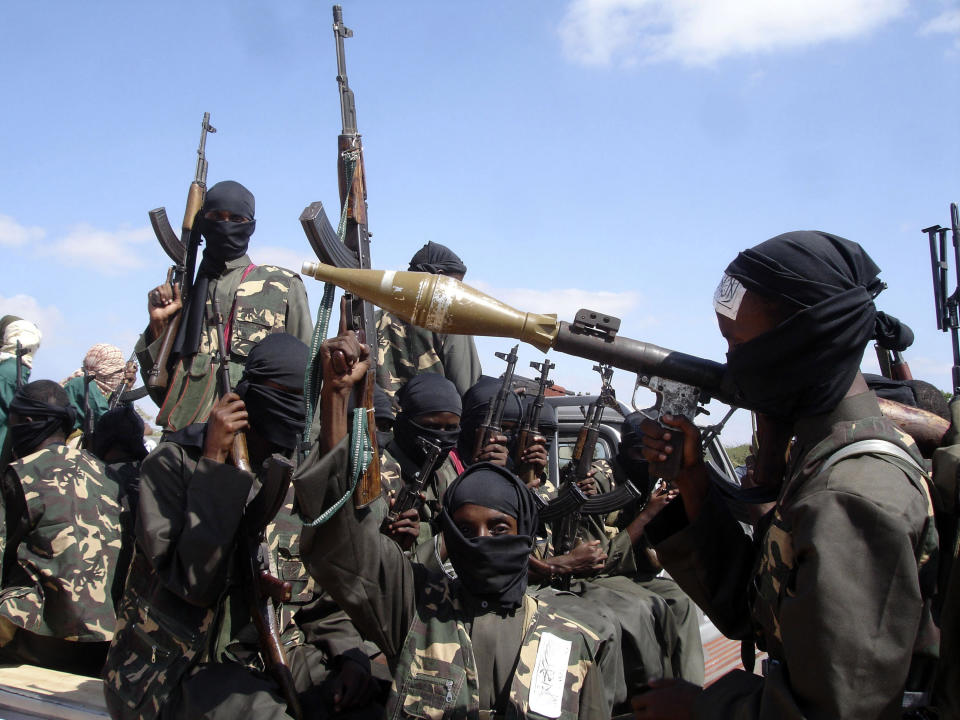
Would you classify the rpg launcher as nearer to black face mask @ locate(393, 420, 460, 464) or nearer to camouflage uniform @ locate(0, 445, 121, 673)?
black face mask @ locate(393, 420, 460, 464)

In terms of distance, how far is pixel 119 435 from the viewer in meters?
5.41

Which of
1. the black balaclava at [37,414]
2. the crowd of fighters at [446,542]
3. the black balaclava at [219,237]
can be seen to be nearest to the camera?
the crowd of fighters at [446,542]

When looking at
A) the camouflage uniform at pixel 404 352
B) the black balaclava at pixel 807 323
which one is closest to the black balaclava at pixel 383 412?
the camouflage uniform at pixel 404 352

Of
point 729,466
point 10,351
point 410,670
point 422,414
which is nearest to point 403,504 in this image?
point 422,414

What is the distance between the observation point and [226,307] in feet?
15.7

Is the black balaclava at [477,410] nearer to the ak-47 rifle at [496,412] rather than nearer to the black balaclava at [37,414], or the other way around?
the ak-47 rifle at [496,412]

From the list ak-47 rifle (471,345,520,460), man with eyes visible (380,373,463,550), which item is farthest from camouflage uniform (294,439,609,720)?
ak-47 rifle (471,345,520,460)

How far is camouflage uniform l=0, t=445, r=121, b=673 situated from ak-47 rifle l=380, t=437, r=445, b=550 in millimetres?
1563

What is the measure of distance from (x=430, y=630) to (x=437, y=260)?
12.0 feet

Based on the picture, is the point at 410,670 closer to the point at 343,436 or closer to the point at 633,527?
the point at 343,436

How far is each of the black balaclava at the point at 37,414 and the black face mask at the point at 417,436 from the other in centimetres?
234

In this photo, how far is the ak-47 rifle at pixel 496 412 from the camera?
212 inches

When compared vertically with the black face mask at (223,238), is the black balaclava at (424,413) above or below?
below

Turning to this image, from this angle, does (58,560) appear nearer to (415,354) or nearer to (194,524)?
(194,524)
